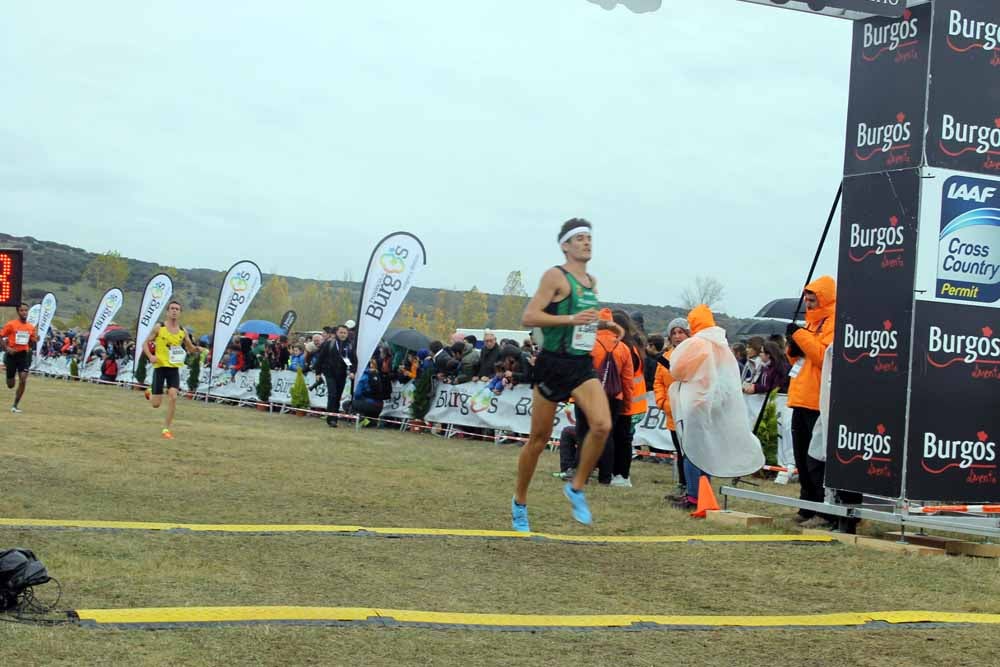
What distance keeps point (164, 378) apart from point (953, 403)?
38.8 ft

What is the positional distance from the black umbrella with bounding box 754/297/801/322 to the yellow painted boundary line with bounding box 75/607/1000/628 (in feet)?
75.5

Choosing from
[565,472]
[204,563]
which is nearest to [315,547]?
[204,563]

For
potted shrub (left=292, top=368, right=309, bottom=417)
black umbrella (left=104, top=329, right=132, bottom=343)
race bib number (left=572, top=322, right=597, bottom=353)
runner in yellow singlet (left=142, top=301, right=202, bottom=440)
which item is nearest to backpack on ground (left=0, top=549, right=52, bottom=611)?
race bib number (left=572, top=322, right=597, bottom=353)

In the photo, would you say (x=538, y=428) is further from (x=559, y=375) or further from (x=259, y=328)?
(x=259, y=328)

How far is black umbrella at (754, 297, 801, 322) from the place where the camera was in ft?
95.3

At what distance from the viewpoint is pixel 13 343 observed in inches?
813

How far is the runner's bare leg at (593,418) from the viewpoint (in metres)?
7.82

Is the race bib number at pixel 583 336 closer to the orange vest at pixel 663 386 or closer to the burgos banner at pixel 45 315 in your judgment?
the orange vest at pixel 663 386

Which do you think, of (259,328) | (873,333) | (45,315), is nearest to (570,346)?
(873,333)

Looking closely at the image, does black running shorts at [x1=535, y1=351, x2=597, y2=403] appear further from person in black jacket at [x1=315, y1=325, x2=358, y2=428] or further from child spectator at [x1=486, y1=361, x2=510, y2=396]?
person in black jacket at [x1=315, y1=325, x2=358, y2=428]

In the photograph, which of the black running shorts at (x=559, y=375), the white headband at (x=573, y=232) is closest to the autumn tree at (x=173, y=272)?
the white headband at (x=573, y=232)

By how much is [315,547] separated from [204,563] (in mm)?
939

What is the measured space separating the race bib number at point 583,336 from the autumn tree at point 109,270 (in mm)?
129721

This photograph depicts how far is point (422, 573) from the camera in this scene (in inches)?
269
